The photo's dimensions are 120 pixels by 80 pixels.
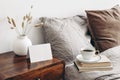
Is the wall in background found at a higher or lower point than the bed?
higher

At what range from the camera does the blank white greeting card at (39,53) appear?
156 cm

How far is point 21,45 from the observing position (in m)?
1.60

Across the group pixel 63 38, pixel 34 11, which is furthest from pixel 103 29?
pixel 34 11

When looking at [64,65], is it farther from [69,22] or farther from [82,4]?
[82,4]

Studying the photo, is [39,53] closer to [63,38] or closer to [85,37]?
[63,38]

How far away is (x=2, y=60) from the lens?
5.18 ft

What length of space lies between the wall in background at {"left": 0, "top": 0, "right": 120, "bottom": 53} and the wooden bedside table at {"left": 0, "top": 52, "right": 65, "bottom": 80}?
0.51ft

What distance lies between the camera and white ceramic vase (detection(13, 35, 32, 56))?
1603 mm

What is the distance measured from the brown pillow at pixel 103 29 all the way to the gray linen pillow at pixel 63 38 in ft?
0.47

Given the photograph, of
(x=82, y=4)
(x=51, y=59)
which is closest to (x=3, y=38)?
(x=51, y=59)

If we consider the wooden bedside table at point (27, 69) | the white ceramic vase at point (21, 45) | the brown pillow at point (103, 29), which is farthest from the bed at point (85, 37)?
the white ceramic vase at point (21, 45)

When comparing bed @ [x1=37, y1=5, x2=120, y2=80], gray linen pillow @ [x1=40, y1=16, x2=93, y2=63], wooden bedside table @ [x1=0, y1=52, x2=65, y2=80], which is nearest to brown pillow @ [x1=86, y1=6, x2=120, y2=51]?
bed @ [x1=37, y1=5, x2=120, y2=80]

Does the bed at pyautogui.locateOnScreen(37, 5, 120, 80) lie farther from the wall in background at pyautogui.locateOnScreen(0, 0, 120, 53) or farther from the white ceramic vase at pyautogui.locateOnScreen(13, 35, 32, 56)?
the white ceramic vase at pyautogui.locateOnScreen(13, 35, 32, 56)

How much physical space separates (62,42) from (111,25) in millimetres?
596
